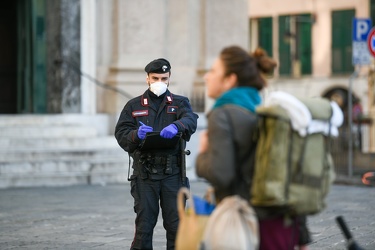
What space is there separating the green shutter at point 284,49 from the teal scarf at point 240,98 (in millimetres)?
Result: 41563

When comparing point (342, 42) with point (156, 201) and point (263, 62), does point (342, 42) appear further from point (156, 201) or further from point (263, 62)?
point (263, 62)

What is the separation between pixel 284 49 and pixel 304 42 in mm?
994

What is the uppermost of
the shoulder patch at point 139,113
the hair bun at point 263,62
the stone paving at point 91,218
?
the hair bun at point 263,62

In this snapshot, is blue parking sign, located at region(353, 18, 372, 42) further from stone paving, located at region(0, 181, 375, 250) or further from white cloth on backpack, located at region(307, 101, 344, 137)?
white cloth on backpack, located at region(307, 101, 344, 137)

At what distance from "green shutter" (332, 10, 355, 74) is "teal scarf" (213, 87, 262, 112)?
3995 centimetres

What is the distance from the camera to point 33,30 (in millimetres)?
20734

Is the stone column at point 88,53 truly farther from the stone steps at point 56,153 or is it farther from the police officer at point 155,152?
the police officer at point 155,152

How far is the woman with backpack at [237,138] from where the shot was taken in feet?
17.4

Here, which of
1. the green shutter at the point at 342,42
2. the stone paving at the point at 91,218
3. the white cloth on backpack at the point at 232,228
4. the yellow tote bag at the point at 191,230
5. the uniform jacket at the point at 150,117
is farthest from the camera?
the green shutter at the point at 342,42

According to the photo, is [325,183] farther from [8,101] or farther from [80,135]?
[8,101]

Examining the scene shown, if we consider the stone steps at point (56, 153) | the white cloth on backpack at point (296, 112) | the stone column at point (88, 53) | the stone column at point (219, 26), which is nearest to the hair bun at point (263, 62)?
the white cloth on backpack at point (296, 112)

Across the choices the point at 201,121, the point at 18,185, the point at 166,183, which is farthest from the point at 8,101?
the point at 166,183

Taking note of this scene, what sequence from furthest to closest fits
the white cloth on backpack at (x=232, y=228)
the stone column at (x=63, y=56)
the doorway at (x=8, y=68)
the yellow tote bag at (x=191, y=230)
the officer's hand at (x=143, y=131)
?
the doorway at (x=8, y=68) < the stone column at (x=63, y=56) < the officer's hand at (x=143, y=131) < the yellow tote bag at (x=191, y=230) < the white cloth on backpack at (x=232, y=228)

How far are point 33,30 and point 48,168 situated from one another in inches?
150
